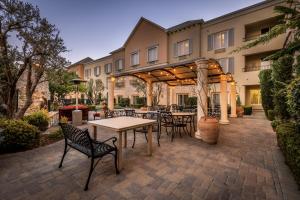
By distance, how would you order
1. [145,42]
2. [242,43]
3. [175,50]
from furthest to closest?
[145,42] → [175,50] → [242,43]

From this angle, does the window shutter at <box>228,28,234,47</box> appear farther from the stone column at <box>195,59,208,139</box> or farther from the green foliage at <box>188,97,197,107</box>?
the stone column at <box>195,59,208,139</box>

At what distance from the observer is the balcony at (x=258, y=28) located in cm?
1316

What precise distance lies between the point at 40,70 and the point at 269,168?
7.14m

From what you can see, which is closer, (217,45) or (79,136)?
(79,136)

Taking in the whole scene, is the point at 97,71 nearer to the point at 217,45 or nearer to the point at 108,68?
the point at 108,68

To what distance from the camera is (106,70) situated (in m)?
25.3

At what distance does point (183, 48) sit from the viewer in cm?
1642

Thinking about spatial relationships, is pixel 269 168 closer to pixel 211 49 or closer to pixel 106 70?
pixel 211 49

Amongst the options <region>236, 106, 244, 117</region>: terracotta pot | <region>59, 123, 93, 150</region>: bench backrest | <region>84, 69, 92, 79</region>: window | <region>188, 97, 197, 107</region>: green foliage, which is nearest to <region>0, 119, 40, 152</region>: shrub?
<region>59, 123, 93, 150</region>: bench backrest

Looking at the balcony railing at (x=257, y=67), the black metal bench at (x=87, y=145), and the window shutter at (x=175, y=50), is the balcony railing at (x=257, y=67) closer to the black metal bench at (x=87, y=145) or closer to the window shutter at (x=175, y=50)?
the window shutter at (x=175, y=50)

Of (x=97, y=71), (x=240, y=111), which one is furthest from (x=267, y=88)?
(x=97, y=71)

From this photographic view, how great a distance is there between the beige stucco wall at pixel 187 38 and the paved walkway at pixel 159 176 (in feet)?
42.9

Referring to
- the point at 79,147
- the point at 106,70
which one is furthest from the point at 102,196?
the point at 106,70

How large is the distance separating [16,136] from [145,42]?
57.4 ft
